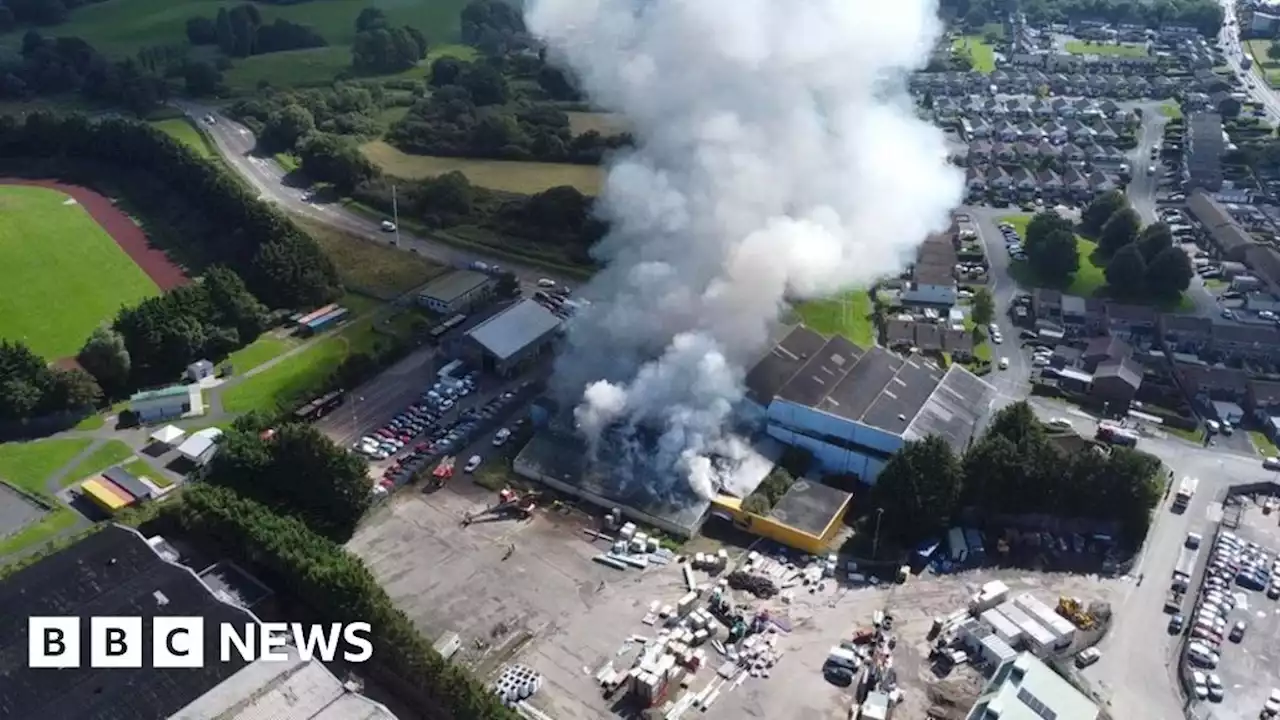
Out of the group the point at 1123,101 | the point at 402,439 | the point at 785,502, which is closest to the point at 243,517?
the point at 402,439

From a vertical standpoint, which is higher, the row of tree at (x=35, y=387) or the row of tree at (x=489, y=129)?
the row of tree at (x=489, y=129)

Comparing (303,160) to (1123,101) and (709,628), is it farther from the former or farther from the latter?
(1123,101)

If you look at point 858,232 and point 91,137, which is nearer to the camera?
point 858,232

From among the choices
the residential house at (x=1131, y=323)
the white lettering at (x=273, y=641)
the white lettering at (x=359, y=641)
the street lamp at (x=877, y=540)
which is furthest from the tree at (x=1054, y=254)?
the white lettering at (x=273, y=641)

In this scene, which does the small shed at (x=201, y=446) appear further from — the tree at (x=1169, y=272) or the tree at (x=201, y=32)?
the tree at (x=201, y=32)

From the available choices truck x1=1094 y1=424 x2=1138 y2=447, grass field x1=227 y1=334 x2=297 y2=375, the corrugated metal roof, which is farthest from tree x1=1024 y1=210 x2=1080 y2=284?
grass field x1=227 y1=334 x2=297 y2=375

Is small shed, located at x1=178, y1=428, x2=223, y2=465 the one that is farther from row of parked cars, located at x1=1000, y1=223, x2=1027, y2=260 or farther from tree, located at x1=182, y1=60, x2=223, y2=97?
tree, located at x1=182, y1=60, x2=223, y2=97

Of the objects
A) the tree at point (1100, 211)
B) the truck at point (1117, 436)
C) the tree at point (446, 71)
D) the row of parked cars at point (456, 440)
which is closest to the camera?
the row of parked cars at point (456, 440)
